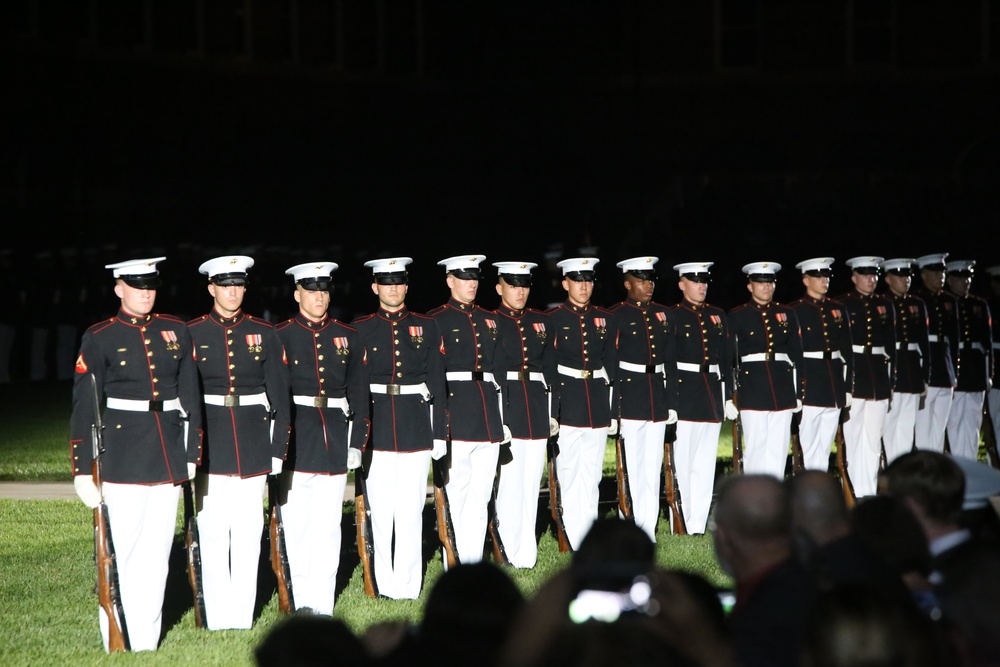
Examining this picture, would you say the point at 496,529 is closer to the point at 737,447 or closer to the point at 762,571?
the point at 737,447

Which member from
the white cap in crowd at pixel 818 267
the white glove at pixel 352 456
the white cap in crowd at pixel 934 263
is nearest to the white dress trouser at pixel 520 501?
the white glove at pixel 352 456

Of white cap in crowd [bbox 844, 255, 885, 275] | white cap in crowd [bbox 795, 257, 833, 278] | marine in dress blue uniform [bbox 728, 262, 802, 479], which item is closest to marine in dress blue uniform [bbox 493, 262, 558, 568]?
marine in dress blue uniform [bbox 728, 262, 802, 479]

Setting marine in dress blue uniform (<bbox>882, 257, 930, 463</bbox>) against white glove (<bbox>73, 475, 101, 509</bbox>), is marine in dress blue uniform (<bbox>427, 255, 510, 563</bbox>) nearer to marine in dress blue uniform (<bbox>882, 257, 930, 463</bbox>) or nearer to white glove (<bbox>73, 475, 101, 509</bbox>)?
white glove (<bbox>73, 475, 101, 509</bbox>)

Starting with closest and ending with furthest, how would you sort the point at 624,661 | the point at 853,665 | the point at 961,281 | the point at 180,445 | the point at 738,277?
1. the point at 624,661
2. the point at 853,665
3. the point at 180,445
4. the point at 961,281
5. the point at 738,277

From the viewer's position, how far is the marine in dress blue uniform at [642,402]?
10734 millimetres

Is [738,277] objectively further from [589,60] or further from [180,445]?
[180,445]

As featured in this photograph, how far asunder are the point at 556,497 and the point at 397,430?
77.2 inches

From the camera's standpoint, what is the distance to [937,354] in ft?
43.3

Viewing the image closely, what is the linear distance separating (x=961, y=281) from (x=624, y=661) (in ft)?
37.5

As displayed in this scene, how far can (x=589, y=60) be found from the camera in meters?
31.2

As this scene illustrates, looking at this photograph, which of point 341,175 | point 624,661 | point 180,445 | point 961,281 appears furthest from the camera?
point 341,175

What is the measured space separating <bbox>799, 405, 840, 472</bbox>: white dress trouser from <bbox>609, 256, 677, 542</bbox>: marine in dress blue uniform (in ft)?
5.46

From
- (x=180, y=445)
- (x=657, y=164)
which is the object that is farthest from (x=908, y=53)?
(x=180, y=445)

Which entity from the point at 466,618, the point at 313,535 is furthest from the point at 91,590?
the point at 466,618
